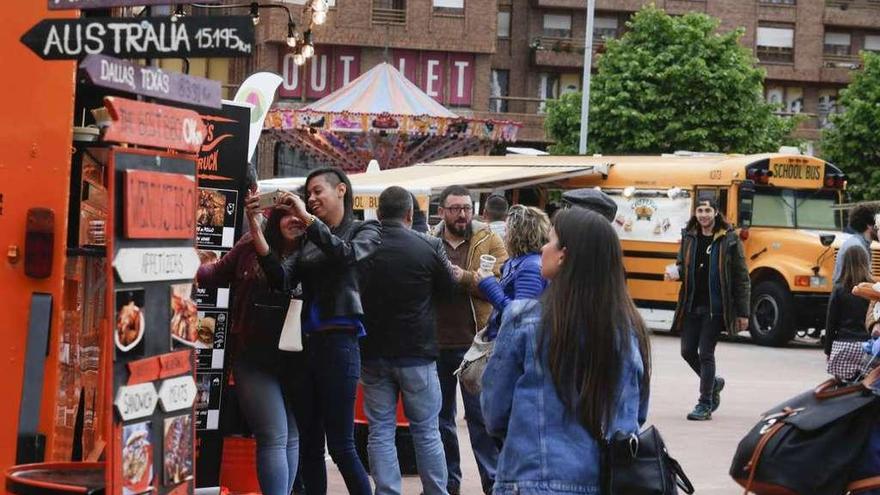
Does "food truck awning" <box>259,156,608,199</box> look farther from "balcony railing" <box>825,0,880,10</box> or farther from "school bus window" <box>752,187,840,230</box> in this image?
"balcony railing" <box>825,0,880,10</box>

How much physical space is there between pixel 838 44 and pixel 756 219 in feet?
126

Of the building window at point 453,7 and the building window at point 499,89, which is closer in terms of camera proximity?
the building window at point 453,7

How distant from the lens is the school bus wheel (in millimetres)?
21906

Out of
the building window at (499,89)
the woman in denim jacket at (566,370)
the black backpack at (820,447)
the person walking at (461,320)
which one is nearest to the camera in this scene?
the woman in denim jacket at (566,370)

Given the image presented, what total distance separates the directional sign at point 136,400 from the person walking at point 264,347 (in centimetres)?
198

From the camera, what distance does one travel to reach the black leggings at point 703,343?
12.7 meters

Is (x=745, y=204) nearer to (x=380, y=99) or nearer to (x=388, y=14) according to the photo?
(x=380, y=99)

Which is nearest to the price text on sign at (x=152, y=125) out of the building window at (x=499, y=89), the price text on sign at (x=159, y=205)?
the price text on sign at (x=159, y=205)

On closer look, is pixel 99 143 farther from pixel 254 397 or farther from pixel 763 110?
pixel 763 110

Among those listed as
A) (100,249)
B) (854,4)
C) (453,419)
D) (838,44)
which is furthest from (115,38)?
(854,4)

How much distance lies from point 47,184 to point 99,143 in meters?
0.65

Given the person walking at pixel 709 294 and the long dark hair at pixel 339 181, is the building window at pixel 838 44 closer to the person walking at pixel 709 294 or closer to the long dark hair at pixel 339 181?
the person walking at pixel 709 294

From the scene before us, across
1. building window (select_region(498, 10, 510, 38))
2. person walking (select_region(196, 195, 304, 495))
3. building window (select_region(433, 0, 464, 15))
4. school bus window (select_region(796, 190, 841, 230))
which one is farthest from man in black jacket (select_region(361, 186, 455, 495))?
building window (select_region(498, 10, 510, 38))

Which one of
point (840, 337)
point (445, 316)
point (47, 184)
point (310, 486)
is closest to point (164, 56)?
point (47, 184)
